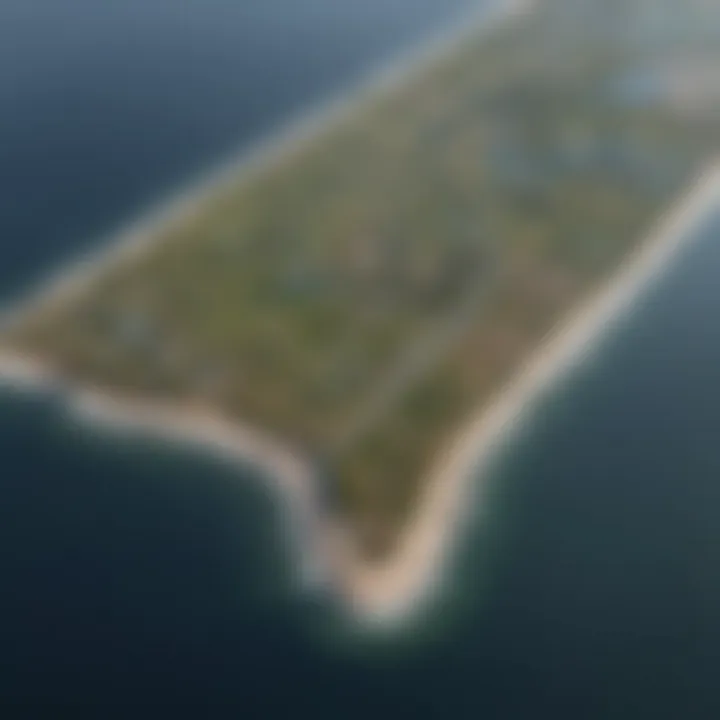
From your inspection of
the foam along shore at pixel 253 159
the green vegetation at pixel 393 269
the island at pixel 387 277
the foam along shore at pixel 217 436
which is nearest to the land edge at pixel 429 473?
the foam along shore at pixel 217 436

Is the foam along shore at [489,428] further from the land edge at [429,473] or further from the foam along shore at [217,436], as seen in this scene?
the foam along shore at [217,436]

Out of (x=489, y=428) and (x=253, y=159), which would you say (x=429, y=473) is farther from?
(x=253, y=159)

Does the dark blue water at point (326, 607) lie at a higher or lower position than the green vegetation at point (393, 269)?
lower

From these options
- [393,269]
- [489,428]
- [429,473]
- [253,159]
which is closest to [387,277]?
[393,269]

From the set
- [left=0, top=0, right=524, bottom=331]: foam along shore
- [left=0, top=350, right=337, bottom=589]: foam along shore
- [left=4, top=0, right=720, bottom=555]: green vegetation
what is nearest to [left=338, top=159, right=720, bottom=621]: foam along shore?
[left=4, top=0, right=720, bottom=555]: green vegetation

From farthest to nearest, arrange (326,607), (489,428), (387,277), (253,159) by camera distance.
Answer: (253,159) < (387,277) < (489,428) < (326,607)

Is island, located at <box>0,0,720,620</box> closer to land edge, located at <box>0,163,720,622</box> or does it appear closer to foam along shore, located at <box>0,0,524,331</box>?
land edge, located at <box>0,163,720,622</box>
